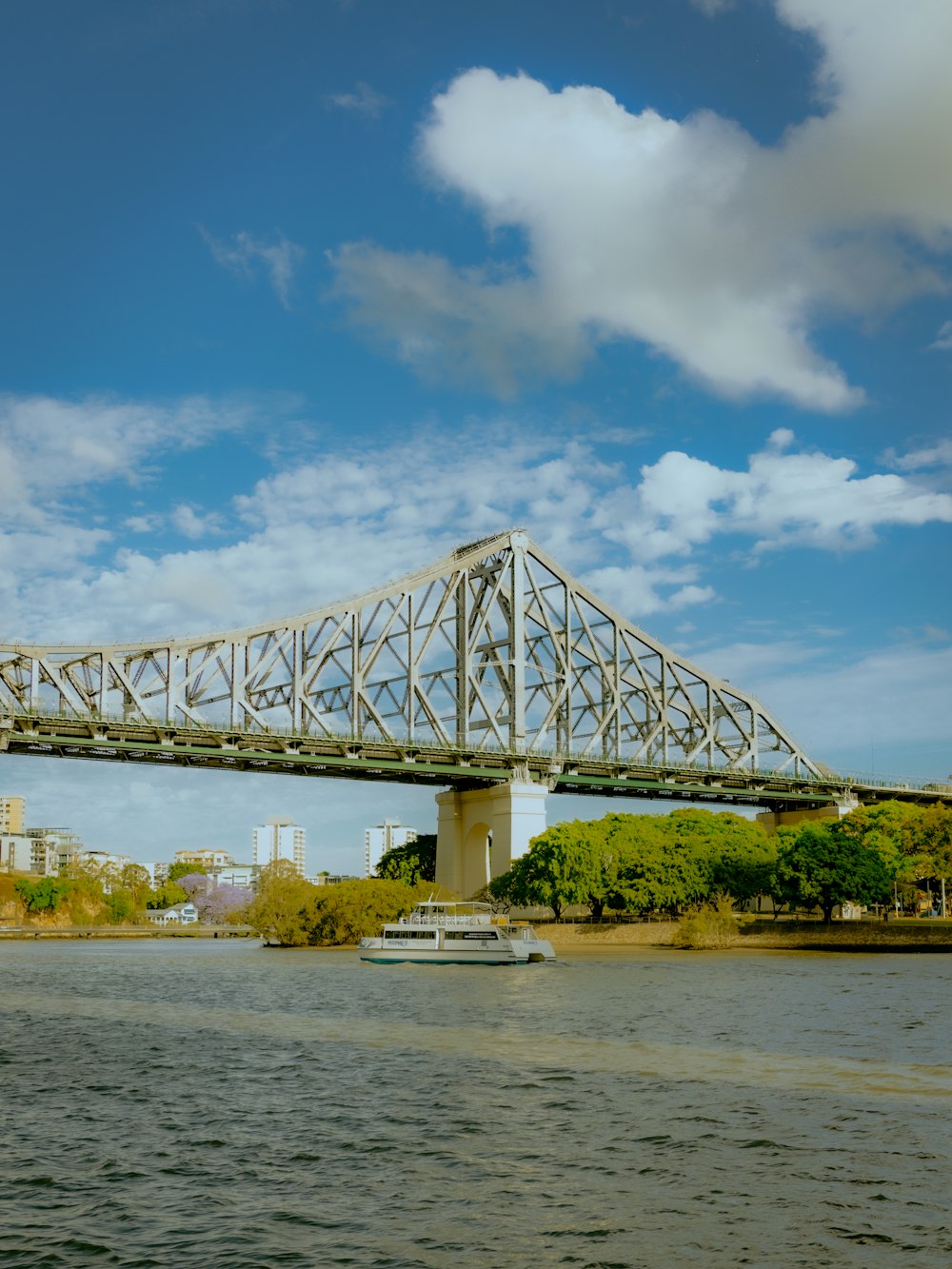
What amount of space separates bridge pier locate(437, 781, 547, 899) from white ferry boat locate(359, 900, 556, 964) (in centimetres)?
2178

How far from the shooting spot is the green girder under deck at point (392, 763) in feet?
283

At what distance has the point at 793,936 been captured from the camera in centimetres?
8350

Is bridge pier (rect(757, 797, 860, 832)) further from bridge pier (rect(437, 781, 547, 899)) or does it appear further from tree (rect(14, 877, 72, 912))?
tree (rect(14, 877, 72, 912))

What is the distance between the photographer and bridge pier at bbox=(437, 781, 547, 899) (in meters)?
104

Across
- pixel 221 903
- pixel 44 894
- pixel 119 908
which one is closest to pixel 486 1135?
pixel 44 894

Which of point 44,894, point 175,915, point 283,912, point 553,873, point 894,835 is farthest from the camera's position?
point 175,915

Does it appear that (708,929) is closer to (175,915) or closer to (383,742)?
(383,742)

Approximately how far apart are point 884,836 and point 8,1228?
292 ft

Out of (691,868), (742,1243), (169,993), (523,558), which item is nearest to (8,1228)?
(742,1243)

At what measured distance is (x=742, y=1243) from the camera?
49.1 ft

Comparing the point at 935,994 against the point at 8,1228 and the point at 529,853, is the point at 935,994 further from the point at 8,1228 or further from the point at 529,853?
the point at 529,853

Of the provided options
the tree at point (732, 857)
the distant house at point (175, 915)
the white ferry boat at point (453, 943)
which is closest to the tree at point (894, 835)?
the tree at point (732, 857)

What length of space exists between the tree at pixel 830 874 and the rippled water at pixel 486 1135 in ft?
134

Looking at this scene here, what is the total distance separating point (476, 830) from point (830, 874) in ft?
111
